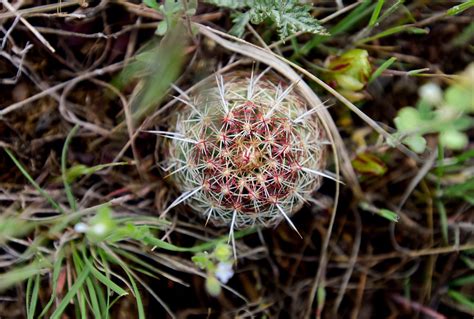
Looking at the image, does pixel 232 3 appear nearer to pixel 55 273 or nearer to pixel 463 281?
pixel 55 273

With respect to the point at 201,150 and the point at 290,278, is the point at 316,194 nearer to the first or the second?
the point at 290,278

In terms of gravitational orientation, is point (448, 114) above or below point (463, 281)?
above

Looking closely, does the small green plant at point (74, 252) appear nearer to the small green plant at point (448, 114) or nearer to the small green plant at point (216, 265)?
the small green plant at point (216, 265)

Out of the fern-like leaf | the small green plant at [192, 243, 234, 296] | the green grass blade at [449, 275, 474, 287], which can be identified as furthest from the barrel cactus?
the green grass blade at [449, 275, 474, 287]

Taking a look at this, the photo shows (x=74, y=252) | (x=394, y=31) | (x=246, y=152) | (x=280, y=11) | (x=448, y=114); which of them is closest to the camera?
(x=448, y=114)

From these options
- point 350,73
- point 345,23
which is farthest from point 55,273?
point 345,23
